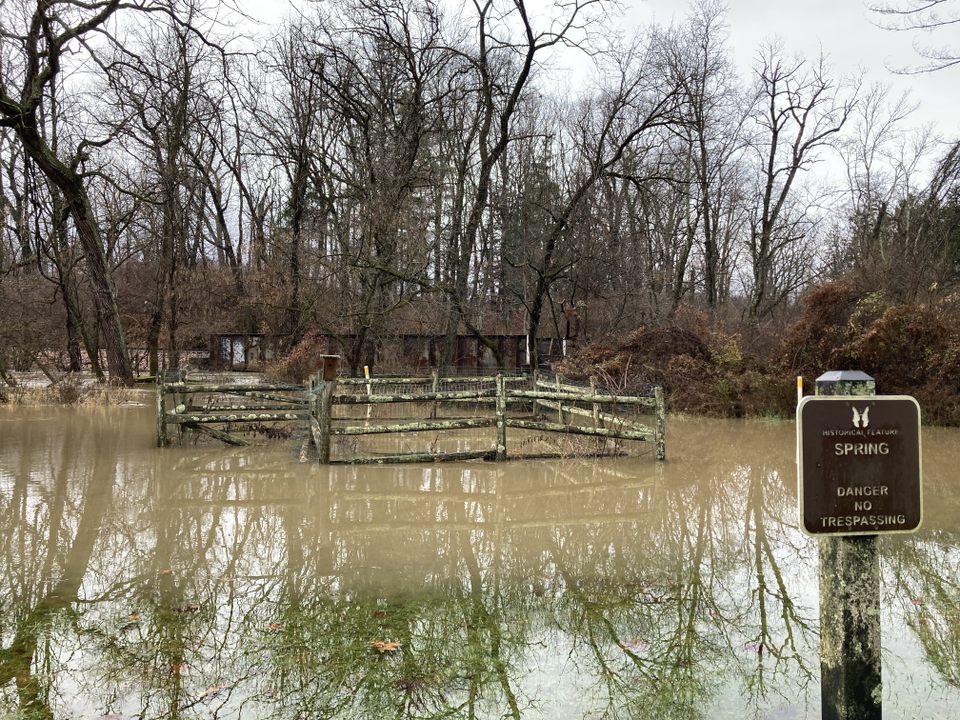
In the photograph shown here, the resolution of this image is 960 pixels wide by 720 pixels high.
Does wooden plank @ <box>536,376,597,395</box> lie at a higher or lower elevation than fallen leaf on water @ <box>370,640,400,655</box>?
higher

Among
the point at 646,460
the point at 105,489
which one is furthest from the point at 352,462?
the point at 646,460

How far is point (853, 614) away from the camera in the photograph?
3.22m

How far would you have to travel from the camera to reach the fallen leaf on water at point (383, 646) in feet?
15.0

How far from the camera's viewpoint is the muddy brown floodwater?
4.09 meters

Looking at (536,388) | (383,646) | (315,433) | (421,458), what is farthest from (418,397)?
(383,646)

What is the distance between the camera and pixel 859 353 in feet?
57.4

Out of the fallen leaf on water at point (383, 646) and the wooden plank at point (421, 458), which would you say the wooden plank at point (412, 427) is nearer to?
the wooden plank at point (421, 458)

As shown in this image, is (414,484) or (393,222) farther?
(393,222)

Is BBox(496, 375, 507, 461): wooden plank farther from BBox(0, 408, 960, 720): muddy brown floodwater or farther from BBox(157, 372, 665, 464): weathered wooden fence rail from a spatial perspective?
BBox(0, 408, 960, 720): muddy brown floodwater

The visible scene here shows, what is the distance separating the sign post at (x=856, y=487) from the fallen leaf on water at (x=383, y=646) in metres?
2.53

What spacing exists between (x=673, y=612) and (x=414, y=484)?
543cm

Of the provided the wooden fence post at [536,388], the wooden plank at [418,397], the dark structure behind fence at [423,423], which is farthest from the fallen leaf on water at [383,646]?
the wooden fence post at [536,388]

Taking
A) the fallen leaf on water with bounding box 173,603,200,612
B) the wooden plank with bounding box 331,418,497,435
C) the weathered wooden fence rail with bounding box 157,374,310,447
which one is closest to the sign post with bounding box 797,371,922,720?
the fallen leaf on water with bounding box 173,603,200,612

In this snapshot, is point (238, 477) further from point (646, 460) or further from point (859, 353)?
point (859, 353)
